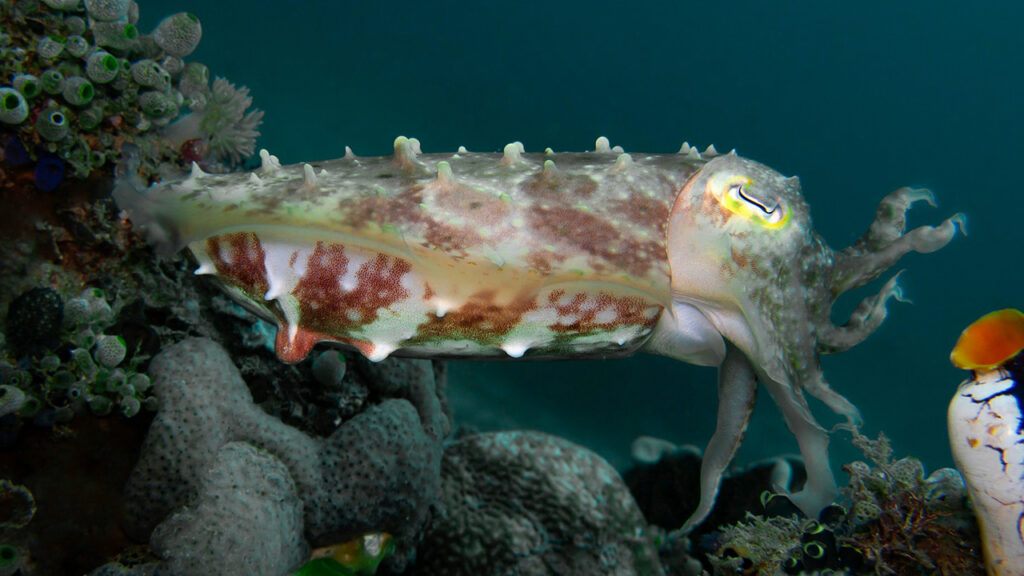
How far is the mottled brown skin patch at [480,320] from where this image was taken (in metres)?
1.41

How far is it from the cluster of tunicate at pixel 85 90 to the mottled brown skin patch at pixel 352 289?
1.95m

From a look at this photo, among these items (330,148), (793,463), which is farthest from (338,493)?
(330,148)

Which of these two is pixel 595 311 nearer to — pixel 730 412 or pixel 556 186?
pixel 556 186

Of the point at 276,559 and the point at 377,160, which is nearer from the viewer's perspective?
the point at 377,160

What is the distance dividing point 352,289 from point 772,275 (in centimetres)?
123

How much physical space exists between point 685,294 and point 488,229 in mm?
660

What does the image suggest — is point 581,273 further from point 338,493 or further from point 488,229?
point 338,493

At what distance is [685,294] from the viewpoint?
5.36ft

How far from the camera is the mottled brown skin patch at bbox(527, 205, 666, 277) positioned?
1422mm

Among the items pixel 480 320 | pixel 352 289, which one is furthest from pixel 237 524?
pixel 480 320

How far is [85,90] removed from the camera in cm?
252

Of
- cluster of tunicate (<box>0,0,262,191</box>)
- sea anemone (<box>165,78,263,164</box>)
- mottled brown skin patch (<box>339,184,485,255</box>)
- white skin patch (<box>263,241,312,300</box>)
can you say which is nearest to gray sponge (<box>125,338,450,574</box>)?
cluster of tunicate (<box>0,0,262,191</box>)

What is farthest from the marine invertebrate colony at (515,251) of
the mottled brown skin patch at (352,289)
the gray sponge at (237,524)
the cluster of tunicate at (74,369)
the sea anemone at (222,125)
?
the sea anemone at (222,125)

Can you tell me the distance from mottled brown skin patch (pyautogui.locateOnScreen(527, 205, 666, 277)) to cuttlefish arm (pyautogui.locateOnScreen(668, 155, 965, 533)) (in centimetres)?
15
